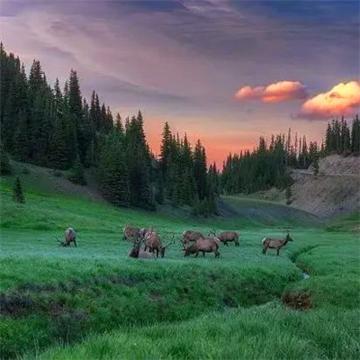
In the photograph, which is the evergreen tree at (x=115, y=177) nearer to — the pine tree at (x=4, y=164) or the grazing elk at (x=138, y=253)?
the pine tree at (x=4, y=164)

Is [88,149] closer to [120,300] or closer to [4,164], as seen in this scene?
[4,164]

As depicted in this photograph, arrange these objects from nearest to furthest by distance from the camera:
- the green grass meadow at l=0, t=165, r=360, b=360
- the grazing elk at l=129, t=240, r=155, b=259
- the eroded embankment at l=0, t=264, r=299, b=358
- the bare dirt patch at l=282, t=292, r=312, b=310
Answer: the green grass meadow at l=0, t=165, r=360, b=360 → the eroded embankment at l=0, t=264, r=299, b=358 → the bare dirt patch at l=282, t=292, r=312, b=310 → the grazing elk at l=129, t=240, r=155, b=259

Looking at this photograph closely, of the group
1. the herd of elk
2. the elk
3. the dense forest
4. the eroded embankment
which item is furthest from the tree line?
the eroded embankment

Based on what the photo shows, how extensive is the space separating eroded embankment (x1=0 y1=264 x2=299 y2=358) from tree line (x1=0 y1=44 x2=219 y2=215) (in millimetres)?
91531

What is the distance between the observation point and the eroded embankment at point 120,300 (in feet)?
59.9

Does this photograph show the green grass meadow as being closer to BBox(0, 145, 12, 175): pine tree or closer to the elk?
the elk

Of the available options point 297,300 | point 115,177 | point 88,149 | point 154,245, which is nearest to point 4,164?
point 115,177

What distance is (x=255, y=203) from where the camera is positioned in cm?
19288

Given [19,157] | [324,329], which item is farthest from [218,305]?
[19,157]

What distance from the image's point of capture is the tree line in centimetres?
12825

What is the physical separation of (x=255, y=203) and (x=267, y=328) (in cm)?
17925

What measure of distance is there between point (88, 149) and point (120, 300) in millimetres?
123853

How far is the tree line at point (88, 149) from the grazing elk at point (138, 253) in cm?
8442

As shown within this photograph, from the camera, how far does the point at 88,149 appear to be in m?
144
